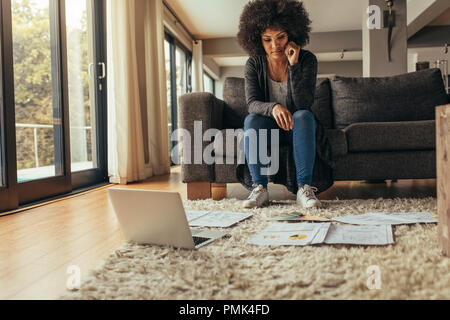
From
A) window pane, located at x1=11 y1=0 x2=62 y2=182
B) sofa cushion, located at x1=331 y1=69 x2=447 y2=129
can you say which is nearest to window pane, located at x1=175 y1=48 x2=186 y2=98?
window pane, located at x1=11 y1=0 x2=62 y2=182

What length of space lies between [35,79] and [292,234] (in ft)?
8.09

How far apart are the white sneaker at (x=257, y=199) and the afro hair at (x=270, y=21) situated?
0.77 metres

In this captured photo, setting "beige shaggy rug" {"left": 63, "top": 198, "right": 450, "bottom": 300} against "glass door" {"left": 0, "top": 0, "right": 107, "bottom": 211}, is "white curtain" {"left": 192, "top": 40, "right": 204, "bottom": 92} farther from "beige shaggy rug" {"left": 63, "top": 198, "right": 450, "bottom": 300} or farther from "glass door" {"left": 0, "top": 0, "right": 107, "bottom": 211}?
"beige shaggy rug" {"left": 63, "top": 198, "right": 450, "bottom": 300}

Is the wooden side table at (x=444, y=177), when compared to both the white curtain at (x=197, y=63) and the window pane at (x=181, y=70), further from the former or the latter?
the white curtain at (x=197, y=63)

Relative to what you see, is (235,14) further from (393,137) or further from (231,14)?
(393,137)

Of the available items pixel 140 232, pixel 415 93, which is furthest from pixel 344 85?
pixel 140 232

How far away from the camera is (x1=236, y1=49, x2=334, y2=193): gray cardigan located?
72.3 inches

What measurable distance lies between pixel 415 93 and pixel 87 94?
2.59 meters

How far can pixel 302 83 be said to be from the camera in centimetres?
183

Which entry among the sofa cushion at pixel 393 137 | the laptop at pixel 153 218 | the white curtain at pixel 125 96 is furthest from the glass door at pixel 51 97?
the sofa cushion at pixel 393 137

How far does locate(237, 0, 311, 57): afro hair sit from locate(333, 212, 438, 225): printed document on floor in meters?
1.04

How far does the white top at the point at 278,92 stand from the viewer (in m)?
1.95

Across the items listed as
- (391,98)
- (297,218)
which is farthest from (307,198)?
(391,98)

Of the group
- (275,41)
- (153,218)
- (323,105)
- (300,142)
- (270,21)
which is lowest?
(153,218)
